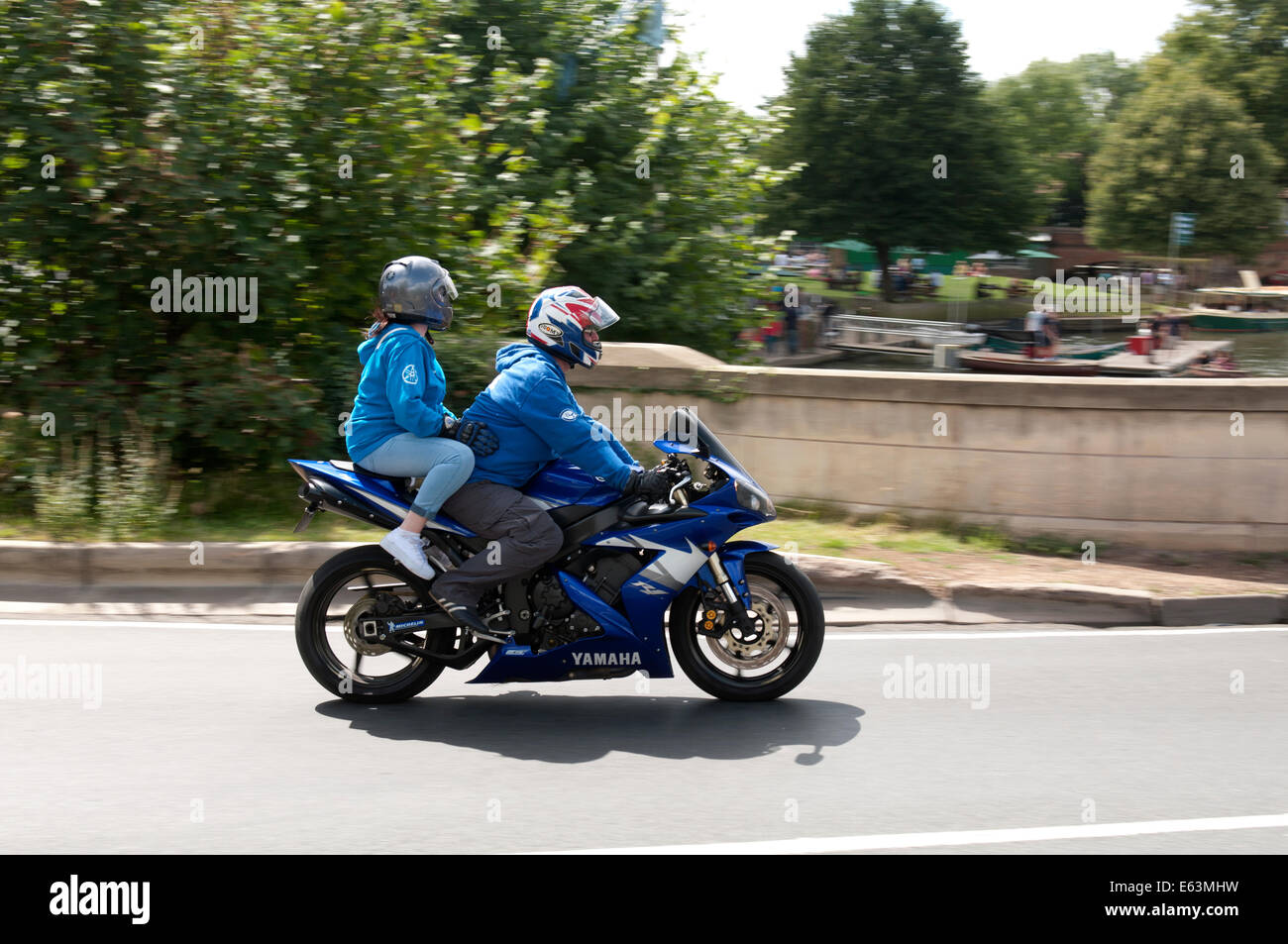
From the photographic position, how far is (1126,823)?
4867 mm

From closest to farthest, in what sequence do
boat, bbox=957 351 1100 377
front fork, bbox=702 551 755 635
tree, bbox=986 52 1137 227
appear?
front fork, bbox=702 551 755 635, boat, bbox=957 351 1100 377, tree, bbox=986 52 1137 227

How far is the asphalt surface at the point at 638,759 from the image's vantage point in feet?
15.4

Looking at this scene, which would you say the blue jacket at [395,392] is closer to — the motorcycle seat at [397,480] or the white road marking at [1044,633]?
the motorcycle seat at [397,480]

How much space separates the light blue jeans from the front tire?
A: 1190 millimetres

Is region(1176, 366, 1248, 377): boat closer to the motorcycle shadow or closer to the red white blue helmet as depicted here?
the motorcycle shadow

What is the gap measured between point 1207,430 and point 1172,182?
6677cm

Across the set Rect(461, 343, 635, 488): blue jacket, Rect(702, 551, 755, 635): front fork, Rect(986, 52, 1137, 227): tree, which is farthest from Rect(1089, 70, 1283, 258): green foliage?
Rect(461, 343, 635, 488): blue jacket

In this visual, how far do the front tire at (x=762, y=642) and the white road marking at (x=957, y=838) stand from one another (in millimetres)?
1427

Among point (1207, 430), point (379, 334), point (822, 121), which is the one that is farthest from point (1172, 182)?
point (379, 334)

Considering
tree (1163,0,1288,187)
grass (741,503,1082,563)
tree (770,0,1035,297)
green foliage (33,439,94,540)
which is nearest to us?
green foliage (33,439,94,540)

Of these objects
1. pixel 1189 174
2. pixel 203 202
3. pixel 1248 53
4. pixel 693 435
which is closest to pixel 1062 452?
pixel 693 435

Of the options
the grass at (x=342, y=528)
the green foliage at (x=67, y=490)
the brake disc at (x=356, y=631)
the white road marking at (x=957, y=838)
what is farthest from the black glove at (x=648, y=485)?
the green foliage at (x=67, y=490)

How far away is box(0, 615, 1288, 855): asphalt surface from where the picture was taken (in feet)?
15.4

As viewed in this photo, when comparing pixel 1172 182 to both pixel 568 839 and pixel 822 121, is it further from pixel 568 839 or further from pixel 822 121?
pixel 568 839
